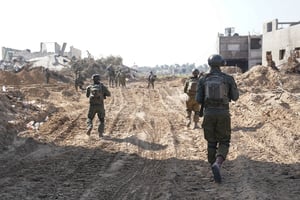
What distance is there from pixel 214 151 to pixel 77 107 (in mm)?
13533

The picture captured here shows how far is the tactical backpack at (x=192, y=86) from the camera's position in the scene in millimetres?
13172

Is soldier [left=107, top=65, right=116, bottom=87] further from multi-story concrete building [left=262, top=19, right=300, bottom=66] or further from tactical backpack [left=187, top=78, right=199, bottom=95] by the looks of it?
tactical backpack [left=187, top=78, right=199, bottom=95]

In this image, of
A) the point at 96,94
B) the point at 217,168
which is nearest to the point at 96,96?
the point at 96,94

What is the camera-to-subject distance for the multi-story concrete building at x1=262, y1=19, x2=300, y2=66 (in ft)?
106

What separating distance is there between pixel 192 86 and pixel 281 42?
80.7 feet

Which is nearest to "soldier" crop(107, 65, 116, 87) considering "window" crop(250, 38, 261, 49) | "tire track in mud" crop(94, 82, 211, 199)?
"tire track in mud" crop(94, 82, 211, 199)

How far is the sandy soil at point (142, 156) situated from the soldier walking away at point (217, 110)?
0.45 m

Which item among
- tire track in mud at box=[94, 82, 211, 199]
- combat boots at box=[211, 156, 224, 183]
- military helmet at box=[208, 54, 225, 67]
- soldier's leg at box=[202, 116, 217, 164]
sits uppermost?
military helmet at box=[208, 54, 225, 67]

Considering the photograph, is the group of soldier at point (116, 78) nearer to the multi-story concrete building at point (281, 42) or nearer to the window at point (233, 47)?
the multi-story concrete building at point (281, 42)

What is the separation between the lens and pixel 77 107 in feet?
66.5

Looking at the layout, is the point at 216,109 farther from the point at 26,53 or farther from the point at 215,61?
the point at 26,53

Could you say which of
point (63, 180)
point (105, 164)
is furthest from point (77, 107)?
point (63, 180)

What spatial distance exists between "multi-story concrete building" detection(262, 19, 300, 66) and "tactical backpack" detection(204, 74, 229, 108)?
23464mm

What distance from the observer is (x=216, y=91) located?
7.19m
